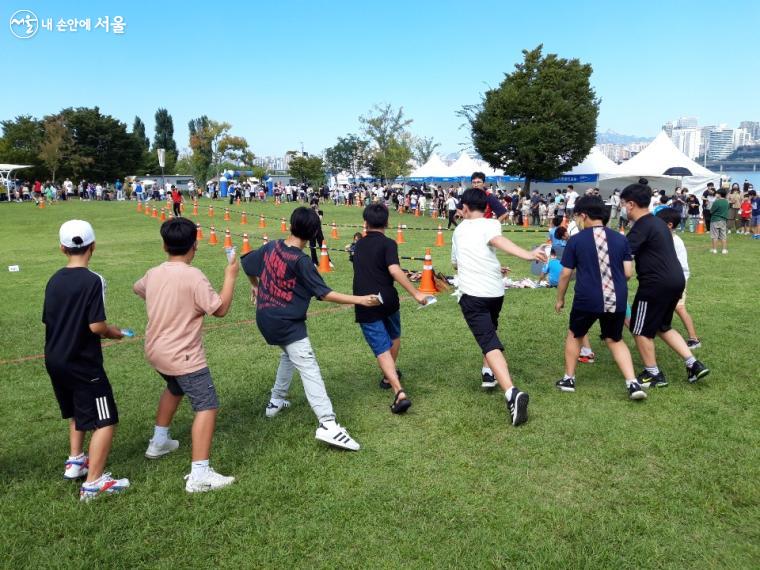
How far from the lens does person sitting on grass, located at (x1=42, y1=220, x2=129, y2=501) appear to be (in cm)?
337

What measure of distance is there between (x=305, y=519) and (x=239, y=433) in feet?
4.56

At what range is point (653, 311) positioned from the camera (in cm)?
506

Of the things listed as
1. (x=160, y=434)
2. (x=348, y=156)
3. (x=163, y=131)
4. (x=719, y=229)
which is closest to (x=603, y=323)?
(x=160, y=434)

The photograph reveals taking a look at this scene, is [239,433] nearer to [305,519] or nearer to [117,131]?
[305,519]

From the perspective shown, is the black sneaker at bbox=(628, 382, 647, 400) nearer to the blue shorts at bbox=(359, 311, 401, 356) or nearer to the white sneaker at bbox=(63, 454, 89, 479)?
the blue shorts at bbox=(359, 311, 401, 356)

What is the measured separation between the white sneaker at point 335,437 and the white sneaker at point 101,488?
4.35ft

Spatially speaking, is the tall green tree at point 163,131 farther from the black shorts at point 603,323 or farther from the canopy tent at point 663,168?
the black shorts at point 603,323

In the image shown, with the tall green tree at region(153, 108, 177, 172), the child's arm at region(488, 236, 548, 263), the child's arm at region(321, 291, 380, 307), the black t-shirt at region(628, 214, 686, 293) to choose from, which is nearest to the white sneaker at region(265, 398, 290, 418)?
the child's arm at region(321, 291, 380, 307)

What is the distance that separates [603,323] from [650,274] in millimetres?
670

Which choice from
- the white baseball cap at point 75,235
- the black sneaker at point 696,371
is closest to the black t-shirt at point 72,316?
the white baseball cap at point 75,235

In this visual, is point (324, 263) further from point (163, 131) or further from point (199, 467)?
point (163, 131)

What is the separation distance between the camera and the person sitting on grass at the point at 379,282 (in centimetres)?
476

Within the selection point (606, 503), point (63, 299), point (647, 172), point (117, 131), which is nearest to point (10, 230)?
point (63, 299)

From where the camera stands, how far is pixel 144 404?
514 centimetres
